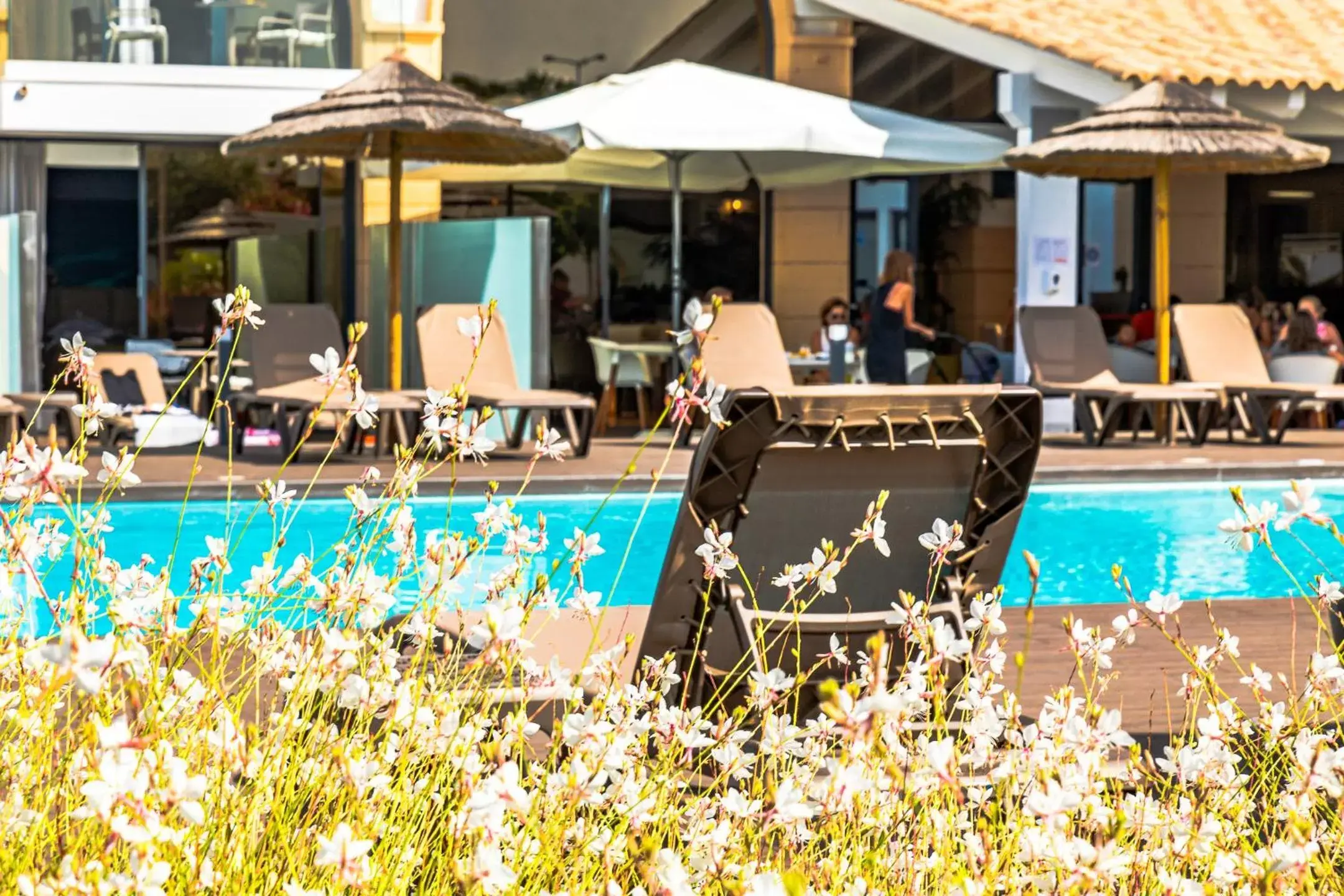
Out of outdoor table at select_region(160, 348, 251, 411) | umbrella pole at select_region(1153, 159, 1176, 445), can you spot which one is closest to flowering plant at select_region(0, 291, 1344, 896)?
umbrella pole at select_region(1153, 159, 1176, 445)

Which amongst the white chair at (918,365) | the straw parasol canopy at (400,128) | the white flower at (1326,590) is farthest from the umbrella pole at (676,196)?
the white flower at (1326,590)

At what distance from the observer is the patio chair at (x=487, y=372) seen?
450 inches

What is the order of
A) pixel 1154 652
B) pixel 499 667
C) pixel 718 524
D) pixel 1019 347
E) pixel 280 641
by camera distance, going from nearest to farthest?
pixel 280 641 → pixel 499 667 → pixel 718 524 → pixel 1154 652 → pixel 1019 347

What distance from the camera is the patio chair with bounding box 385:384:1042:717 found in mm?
3410

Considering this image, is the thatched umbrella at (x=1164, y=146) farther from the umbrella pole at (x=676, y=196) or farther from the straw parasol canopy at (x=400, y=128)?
the straw parasol canopy at (x=400, y=128)

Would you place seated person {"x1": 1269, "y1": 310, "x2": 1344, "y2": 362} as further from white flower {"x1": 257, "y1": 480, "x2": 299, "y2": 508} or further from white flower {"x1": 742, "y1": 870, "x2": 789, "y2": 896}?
white flower {"x1": 742, "y1": 870, "x2": 789, "y2": 896}

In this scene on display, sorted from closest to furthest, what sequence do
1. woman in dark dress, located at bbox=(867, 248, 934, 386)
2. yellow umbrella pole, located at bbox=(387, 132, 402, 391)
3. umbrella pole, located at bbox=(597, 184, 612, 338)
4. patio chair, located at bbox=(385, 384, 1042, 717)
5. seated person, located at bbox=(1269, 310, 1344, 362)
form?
1. patio chair, located at bbox=(385, 384, 1042, 717)
2. yellow umbrella pole, located at bbox=(387, 132, 402, 391)
3. woman in dark dress, located at bbox=(867, 248, 934, 386)
4. seated person, located at bbox=(1269, 310, 1344, 362)
5. umbrella pole, located at bbox=(597, 184, 612, 338)

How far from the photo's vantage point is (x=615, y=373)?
14.6 meters

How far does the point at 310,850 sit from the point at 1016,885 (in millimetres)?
733

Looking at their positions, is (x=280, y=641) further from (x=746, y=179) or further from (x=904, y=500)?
(x=746, y=179)

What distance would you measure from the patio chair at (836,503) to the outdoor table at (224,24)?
1205 centimetres

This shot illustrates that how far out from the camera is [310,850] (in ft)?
6.42

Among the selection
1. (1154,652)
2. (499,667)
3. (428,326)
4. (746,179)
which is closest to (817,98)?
(746,179)

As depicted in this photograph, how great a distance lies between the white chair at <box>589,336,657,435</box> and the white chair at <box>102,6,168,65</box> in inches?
161
